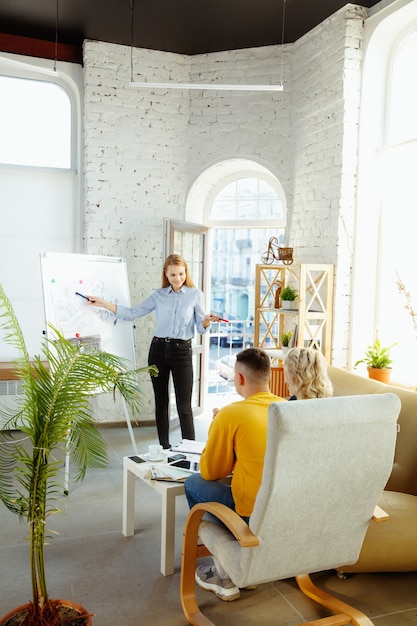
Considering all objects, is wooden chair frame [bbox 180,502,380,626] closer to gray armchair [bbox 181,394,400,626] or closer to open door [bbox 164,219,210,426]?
gray armchair [bbox 181,394,400,626]

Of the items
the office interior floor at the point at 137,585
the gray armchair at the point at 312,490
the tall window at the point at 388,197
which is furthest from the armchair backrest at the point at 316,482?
the tall window at the point at 388,197

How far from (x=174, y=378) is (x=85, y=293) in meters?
0.99

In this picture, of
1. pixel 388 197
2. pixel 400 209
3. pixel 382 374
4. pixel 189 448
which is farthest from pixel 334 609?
pixel 388 197

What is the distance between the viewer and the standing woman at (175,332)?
472cm

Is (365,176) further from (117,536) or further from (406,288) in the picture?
(117,536)

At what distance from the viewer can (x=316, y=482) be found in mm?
2229

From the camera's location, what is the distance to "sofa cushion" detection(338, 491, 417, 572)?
2.86m

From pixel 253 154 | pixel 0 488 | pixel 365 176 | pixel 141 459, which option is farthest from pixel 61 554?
pixel 253 154

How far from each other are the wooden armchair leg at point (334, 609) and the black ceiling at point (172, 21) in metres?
4.17

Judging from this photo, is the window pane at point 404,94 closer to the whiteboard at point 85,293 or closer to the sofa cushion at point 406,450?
the sofa cushion at point 406,450

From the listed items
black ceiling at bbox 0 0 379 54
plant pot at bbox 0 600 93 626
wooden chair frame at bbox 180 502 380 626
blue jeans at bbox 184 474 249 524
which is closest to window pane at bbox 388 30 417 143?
black ceiling at bbox 0 0 379 54

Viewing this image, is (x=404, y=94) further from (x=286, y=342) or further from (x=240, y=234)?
(x=240, y=234)

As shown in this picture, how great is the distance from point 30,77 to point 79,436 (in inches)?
167

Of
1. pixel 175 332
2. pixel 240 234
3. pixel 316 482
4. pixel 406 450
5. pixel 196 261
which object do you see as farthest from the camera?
pixel 240 234
